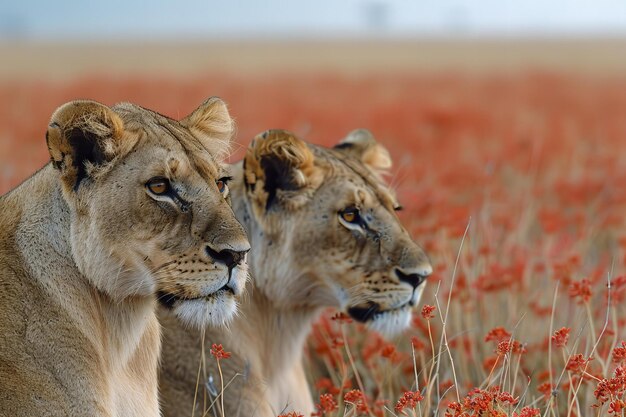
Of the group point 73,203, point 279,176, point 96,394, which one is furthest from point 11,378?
point 279,176

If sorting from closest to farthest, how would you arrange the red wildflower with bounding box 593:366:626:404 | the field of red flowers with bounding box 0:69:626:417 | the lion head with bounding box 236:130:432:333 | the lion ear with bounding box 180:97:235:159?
the red wildflower with bounding box 593:366:626:404, the lion ear with bounding box 180:97:235:159, the field of red flowers with bounding box 0:69:626:417, the lion head with bounding box 236:130:432:333

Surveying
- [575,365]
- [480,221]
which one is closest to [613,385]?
[575,365]

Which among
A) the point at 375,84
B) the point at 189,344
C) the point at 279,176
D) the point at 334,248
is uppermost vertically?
the point at 279,176

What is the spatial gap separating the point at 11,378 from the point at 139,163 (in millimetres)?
688

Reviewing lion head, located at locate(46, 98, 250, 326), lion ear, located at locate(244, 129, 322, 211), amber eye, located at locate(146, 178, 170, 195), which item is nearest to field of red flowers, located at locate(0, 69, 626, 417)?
lion ear, located at locate(244, 129, 322, 211)

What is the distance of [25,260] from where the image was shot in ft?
10.0

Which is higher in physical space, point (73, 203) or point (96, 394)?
point (73, 203)

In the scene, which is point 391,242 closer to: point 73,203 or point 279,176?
point 279,176

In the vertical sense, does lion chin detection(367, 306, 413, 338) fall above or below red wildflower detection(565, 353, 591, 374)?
below

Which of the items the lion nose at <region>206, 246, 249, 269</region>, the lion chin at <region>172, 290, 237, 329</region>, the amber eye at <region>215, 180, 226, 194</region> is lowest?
the lion chin at <region>172, 290, 237, 329</region>

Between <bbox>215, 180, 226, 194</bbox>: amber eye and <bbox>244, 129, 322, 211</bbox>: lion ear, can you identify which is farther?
<bbox>244, 129, 322, 211</bbox>: lion ear

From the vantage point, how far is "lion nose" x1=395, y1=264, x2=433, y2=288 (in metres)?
3.95

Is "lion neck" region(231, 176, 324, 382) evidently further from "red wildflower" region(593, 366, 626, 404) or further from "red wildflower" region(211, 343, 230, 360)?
"red wildflower" region(593, 366, 626, 404)

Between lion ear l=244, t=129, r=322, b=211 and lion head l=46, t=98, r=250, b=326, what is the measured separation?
0.98 metres
